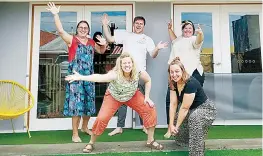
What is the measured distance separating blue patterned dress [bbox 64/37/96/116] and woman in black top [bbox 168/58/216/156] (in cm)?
130

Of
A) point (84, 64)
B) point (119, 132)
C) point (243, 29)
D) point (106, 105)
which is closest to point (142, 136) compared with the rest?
point (119, 132)

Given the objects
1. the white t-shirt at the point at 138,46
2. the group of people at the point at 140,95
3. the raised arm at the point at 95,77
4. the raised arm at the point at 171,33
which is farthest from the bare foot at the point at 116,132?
the raised arm at the point at 171,33

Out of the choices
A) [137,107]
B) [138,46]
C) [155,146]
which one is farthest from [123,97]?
[138,46]

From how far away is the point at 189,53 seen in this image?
13.1ft

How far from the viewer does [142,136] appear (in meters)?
3.81

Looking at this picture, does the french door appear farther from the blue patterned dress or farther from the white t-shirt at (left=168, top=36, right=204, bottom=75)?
the blue patterned dress

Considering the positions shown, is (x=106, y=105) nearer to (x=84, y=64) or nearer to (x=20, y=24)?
(x=84, y=64)

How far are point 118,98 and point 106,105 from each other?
A: 159mm

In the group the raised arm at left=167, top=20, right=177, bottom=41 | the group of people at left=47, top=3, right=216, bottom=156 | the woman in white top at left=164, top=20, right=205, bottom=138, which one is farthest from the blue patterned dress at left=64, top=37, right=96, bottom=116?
the raised arm at left=167, top=20, right=177, bottom=41

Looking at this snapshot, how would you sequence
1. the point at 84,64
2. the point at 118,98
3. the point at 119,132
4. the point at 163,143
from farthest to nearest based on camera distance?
the point at 119,132
the point at 84,64
the point at 163,143
the point at 118,98

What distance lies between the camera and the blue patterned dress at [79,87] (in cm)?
356

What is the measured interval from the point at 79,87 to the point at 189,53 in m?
1.71

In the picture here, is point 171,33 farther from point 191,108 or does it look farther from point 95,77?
point 95,77

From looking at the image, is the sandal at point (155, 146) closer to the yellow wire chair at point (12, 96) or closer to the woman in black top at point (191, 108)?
the woman in black top at point (191, 108)
